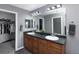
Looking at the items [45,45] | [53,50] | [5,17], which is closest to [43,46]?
[45,45]

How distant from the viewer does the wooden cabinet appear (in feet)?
5.34

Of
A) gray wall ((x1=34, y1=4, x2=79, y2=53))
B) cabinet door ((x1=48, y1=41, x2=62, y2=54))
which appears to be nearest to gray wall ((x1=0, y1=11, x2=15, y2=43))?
cabinet door ((x1=48, y1=41, x2=62, y2=54))

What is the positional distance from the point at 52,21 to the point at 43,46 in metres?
0.95

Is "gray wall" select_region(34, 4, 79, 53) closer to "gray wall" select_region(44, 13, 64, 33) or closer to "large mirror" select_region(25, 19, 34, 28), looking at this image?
"gray wall" select_region(44, 13, 64, 33)

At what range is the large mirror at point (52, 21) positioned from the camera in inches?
80.2

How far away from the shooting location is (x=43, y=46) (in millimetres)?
2062

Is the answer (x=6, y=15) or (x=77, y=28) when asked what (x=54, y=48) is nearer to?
(x=77, y=28)

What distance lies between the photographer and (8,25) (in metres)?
4.38

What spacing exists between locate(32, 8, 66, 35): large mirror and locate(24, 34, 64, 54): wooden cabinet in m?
0.57

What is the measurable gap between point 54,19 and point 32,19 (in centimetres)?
115

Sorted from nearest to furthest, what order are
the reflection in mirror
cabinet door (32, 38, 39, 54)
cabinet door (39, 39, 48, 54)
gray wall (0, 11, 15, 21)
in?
1. cabinet door (39, 39, 48, 54)
2. cabinet door (32, 38, 39, 54)
3. the reflection in mirror
4. gray wall (0, 11, 15, 21)

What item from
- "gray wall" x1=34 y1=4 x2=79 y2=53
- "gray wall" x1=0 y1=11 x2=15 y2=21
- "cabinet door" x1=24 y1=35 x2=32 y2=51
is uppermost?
"gray wall" x1=0 y1=11 x2=15 y2=21
